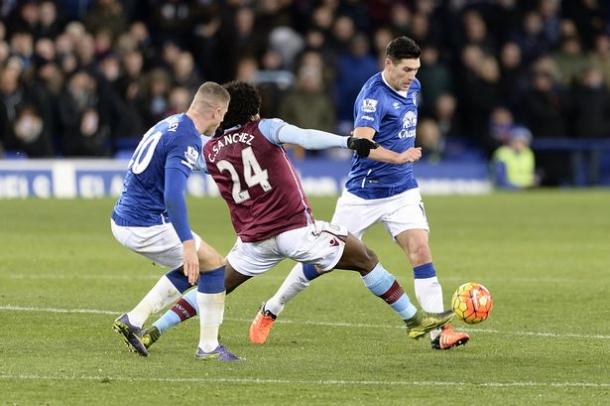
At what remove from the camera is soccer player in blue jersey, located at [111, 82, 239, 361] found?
32.3ft

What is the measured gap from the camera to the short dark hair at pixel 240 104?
1031cm

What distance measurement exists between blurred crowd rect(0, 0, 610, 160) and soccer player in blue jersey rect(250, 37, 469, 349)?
43.8ft

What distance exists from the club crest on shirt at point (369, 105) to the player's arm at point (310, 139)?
1.23m

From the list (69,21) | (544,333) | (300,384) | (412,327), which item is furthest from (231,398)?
(69,21)

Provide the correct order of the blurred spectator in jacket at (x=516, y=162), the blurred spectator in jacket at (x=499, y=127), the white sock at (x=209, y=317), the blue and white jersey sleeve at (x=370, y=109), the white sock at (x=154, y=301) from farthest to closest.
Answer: the blurred spectator in jacket at (x=499, y=127) → the blurred spectator in jacket at (x=516, y=162) → the blue and white jersey sleeve at (x=370, y=109) → the white sock at (x=154, y=301) → the white sock at (x=209, y=317)

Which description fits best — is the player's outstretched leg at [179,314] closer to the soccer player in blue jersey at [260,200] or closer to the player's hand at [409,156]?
the soccer player in blue jersey at [260,200]

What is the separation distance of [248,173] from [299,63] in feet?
56.6

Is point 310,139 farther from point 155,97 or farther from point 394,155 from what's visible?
point 155,97

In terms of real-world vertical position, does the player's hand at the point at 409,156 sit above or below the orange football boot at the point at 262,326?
above

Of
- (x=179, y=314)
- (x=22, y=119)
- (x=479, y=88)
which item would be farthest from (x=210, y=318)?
(x=479, y=88)

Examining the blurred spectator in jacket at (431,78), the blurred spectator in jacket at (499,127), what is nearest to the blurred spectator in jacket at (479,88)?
the blurred spectator in jacket at (499,127)

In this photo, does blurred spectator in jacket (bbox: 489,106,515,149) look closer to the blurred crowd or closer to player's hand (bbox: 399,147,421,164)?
the blurred crowd

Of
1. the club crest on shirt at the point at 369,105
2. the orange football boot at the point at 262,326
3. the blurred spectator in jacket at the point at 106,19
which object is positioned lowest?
the blurred spectator in jacket at the point at 106,19

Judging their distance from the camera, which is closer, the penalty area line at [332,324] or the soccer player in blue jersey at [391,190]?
the soccer player in blue jersey at [391,190]
